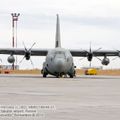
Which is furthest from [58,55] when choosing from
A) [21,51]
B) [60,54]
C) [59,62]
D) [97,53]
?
[97,53]

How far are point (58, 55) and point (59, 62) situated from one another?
4.01ft

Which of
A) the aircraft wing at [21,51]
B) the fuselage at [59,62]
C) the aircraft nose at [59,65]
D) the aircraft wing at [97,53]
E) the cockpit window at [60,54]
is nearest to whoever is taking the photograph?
the aircraft nose at [59,65]

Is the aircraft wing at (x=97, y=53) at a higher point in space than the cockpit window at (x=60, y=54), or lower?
lower

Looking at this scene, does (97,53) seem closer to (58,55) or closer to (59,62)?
(58,55)

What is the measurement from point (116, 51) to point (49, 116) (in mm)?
51530

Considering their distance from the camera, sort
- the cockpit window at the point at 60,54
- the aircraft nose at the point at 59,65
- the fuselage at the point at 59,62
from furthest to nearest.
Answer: the cockpit window at the point at 60,54 < the fuselage at the point at 59,62 < the aircraft nose at the point at 59,65

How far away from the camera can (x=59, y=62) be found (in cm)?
5222

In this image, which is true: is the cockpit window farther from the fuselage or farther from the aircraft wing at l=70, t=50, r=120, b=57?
the aircraft wing at l=70, t=50, r=120, b=57

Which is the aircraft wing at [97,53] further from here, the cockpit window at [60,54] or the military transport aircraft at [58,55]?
the cockpit window at [60,54]

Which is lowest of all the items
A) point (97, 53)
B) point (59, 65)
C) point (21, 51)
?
point (59, 65)

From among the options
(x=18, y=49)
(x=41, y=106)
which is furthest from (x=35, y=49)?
(x=41, y=106)

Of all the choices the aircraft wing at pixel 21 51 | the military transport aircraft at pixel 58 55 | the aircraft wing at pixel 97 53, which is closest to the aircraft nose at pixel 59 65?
the military transport aircraft at pixel 58 55

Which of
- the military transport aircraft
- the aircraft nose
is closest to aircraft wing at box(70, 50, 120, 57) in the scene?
the military transport aircraft

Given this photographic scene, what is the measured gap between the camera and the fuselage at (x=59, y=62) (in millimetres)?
52500
